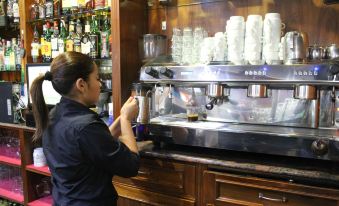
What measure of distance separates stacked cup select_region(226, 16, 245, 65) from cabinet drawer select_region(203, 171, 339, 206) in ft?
1.82

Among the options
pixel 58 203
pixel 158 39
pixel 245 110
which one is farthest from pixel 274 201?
pixel 158 39

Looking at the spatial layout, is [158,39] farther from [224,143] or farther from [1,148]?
[1,148]

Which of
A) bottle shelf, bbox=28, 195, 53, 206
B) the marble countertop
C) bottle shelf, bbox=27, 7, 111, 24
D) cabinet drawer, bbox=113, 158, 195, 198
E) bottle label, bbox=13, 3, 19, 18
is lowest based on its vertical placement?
bottle shelf, bbox=28, 195, 53, 206

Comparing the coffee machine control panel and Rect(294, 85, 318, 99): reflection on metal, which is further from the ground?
the coffee machine control panel

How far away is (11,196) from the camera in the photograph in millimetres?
2439

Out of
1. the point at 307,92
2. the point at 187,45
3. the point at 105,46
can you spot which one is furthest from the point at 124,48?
the point at 307,92

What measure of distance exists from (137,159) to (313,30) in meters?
1.10

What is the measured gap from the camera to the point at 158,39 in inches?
74.8

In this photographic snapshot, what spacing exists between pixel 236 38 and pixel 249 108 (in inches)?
13.8

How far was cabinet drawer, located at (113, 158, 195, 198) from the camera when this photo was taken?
142 cm

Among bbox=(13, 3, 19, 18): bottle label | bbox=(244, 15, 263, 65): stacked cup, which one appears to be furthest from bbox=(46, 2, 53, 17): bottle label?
bbox=(244, 15, 263, 65): stacked cup

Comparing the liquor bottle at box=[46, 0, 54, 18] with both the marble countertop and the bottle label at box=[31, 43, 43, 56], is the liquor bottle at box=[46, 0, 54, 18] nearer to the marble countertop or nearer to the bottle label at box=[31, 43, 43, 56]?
the bottle label at box=[31, 43, 43, 56]

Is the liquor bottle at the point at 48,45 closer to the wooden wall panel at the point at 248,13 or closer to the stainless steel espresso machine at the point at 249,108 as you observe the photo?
the wooden wall panel at the point at 248,13

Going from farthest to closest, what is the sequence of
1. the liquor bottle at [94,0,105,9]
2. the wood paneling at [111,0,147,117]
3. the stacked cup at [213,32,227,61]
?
the liquor bottle at [94,0,105,9] < the wood paneling at [111,0,147,117] < the stacked cup at [213,32,227,61]
